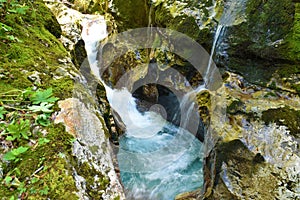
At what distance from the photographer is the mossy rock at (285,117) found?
327cm

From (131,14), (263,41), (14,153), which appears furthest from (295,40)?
(131,14)

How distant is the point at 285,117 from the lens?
133 inches

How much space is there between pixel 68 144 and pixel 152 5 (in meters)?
5.84

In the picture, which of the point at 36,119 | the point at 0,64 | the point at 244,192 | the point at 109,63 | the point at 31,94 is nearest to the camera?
the point at 36,119

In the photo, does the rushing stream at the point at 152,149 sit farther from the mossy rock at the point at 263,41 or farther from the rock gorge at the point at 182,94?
the mossy rock at the point at 263,41

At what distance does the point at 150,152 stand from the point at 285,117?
337cm

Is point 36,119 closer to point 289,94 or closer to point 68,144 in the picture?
point 68,144

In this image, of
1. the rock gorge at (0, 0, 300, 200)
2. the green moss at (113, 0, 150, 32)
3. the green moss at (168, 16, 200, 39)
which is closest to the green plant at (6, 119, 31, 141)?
the rock gorge at (0, 0, 300, 200)

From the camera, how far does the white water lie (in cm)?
493

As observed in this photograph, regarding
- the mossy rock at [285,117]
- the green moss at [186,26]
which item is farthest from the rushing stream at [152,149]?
the mossy rock at [285,117]

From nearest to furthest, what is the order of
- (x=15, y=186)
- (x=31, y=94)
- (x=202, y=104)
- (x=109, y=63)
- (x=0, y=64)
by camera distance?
(x=15, y=186) < (x=31, y=94) < (x=0, y=64) < (x=202, y=104) < (x=109, y=63)

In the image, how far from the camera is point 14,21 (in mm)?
2621

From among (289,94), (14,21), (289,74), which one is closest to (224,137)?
(289,94)

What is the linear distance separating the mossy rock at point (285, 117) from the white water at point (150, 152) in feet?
6.78
